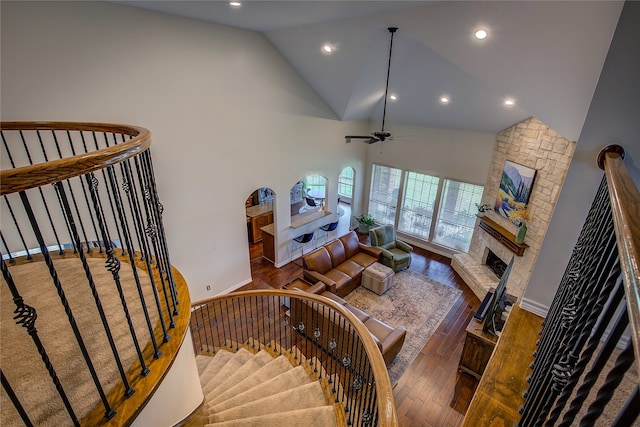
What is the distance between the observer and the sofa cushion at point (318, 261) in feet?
20.2

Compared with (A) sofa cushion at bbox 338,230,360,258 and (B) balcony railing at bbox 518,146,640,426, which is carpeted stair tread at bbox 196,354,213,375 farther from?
(A) sofa cushion at bbox 338,230,360,258

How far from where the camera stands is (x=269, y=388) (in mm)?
2709

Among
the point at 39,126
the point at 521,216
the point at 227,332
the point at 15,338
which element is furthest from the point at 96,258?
the point at 521,216

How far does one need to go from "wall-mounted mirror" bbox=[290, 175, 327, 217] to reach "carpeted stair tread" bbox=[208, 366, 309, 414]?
6681mm

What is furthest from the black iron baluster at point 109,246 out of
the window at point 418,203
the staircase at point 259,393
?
the window at point 418,203

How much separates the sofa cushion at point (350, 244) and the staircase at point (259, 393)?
3.71m

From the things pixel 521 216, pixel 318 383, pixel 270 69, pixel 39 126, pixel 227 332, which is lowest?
pixel 227 332

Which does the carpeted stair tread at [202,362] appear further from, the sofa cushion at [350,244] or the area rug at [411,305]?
the sofa cushion at [350,244]

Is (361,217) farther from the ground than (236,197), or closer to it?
closer to it

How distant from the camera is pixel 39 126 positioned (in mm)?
2273

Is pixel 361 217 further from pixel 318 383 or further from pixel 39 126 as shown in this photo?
pixel 39 126

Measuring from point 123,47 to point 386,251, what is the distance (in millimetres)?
6176

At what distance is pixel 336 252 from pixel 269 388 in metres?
4.20

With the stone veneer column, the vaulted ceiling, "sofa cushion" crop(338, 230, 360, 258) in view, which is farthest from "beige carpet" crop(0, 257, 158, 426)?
"sofa cushion" crop(338, 230, 360, 258)
